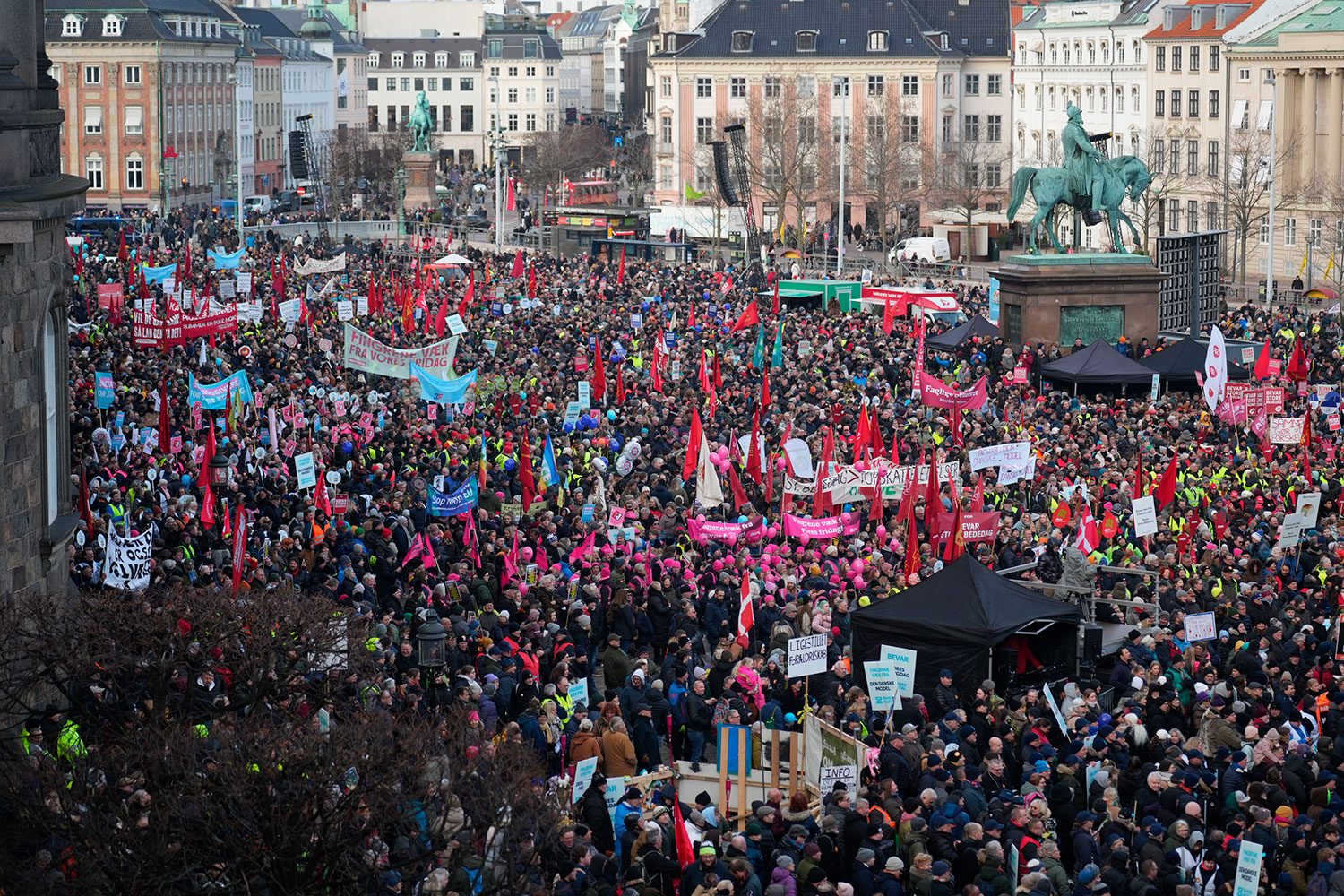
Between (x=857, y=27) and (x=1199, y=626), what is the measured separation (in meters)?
78.2

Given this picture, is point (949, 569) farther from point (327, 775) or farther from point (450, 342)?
point (450, 342)

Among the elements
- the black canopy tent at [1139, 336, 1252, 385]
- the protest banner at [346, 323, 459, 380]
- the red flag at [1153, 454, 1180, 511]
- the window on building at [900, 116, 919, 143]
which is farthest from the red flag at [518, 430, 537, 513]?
the window on building at [900, 116, 919, 143]

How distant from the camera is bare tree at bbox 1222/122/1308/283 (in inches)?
2714

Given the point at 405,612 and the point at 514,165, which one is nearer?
the point at 405,612

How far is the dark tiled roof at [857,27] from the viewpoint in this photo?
95.9m

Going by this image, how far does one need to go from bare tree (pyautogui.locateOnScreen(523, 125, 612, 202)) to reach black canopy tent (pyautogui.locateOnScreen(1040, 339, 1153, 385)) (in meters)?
76.2

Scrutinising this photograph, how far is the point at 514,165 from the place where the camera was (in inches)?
5492

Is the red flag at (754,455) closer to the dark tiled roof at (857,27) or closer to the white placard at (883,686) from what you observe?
the white placard at (883,686)

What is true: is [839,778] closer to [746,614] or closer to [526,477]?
[746,614]

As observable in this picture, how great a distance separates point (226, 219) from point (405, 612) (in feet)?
234

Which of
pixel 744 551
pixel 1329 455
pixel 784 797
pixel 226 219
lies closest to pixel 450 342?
pixel 744 551

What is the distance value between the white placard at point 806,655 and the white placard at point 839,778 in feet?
6.59

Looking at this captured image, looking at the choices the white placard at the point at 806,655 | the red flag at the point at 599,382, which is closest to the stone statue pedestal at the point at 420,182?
the red flag at the point at 599,382

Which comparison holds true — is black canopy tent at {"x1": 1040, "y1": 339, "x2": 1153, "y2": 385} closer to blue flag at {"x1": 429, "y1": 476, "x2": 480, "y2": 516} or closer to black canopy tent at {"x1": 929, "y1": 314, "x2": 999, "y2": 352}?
black canopy tent at {"x1": 929, "y1": 314, "x2": 999, "y2": 352}
